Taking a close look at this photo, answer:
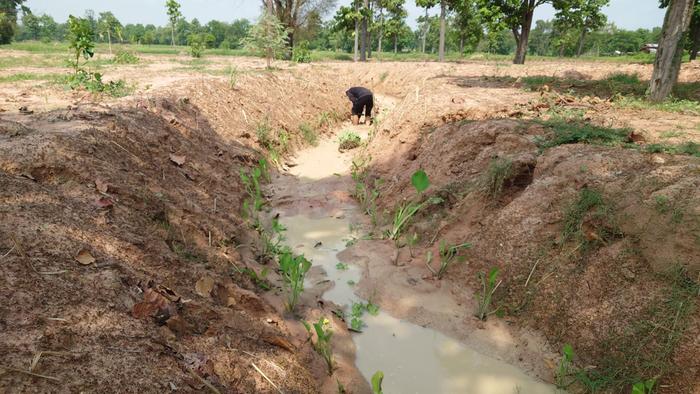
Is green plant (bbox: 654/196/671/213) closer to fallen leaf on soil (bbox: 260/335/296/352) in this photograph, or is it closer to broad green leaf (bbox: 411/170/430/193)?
broad green leaf (bbox: 411/170/430/193)

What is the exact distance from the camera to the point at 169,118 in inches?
233

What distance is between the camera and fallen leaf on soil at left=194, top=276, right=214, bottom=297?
2664mm

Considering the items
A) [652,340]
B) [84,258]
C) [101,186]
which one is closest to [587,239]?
[652,340]

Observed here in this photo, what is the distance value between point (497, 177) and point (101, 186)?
3974 millimetres

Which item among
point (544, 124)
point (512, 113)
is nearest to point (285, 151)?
point (512, 113)

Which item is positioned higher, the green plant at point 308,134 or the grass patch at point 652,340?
the green plant at point 308,134

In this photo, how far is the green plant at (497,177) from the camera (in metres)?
4.18

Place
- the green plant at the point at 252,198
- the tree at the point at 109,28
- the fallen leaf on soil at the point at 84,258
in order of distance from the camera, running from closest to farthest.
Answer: the fallen leaf on soil at the point at 84,258 < the green plant at the point at 252,198 < the tree at the point at 109,28

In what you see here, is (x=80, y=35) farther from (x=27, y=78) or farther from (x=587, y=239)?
(x=587, y=239)

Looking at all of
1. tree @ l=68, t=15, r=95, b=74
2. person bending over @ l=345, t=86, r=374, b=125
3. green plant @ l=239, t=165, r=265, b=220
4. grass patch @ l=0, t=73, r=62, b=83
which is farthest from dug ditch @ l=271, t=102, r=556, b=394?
grass patch @ l=0, t=73, r=62, b=83

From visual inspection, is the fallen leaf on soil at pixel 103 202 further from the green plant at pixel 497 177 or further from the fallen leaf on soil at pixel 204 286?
the green plant at pixel 497 177

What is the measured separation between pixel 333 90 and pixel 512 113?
871 centimetres

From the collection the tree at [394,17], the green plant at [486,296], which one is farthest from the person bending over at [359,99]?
the tree at [394,17]

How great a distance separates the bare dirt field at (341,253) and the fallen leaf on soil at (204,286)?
0.04 feet
